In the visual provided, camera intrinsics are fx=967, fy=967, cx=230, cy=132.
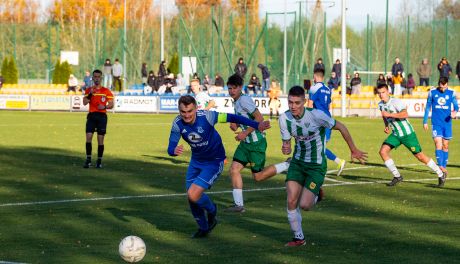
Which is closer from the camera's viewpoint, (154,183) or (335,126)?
(335,126)

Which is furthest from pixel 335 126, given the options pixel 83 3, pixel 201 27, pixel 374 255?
pixel 83 3

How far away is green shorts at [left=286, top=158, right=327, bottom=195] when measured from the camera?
11.6 m

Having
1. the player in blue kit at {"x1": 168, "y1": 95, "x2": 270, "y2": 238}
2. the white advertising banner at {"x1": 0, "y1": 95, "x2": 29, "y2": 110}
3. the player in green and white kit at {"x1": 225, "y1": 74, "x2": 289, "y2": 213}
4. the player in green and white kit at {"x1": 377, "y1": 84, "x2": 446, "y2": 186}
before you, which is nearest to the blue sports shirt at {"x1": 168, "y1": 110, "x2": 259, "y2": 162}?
the player in blue kit at {"x1": 168, "y1": 95, "x2": 270, "y2": 238}

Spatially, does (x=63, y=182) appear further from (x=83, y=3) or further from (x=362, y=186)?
(x=83, y=3)

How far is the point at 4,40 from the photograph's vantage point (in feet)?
275

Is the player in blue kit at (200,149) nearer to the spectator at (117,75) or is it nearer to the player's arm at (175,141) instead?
the player's arm at (175,141)

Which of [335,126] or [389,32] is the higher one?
[389,32]

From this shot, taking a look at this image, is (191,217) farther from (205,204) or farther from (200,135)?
(200,135)

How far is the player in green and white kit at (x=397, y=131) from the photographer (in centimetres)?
1780

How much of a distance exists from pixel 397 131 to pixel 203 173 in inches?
277

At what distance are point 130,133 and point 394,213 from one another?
70.1 ft

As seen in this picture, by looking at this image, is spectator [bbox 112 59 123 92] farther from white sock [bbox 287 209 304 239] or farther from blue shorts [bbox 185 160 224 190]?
white sock [bbox 287 209 304 239]

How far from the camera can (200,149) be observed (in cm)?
1199

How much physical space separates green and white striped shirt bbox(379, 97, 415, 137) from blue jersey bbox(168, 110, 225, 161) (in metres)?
6.50
